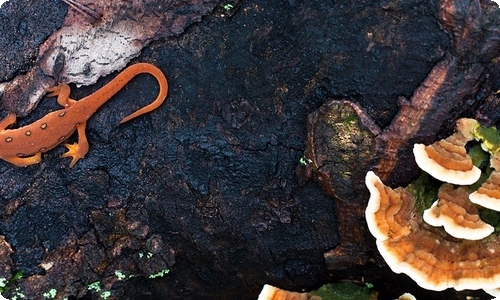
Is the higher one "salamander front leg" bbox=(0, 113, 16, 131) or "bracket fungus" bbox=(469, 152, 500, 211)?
"bracket fungus" bbox=(469, 152, 500, 211)

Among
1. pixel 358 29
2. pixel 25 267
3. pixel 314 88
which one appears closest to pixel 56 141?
pixel 25 267

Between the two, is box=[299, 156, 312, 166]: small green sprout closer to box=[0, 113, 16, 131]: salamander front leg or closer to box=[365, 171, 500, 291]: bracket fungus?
box=[365, 171, 500, 291]: bracket fungus

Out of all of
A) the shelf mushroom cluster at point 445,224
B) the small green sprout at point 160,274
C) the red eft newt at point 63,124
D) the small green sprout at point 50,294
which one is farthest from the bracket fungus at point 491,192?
the small green sprout at point 50,294

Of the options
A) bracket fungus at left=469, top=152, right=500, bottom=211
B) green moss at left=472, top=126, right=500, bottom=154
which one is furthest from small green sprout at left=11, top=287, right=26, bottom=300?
green moss at left=472, top=126, right=500, bottom=154

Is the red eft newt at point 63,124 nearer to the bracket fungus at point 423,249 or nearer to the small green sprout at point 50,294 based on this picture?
the small green sprout at point 50,294

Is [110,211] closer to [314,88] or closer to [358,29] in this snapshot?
[314,88]

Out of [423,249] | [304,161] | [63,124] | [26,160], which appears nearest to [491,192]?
[423,249]

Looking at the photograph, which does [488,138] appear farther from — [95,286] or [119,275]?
[95,286]
